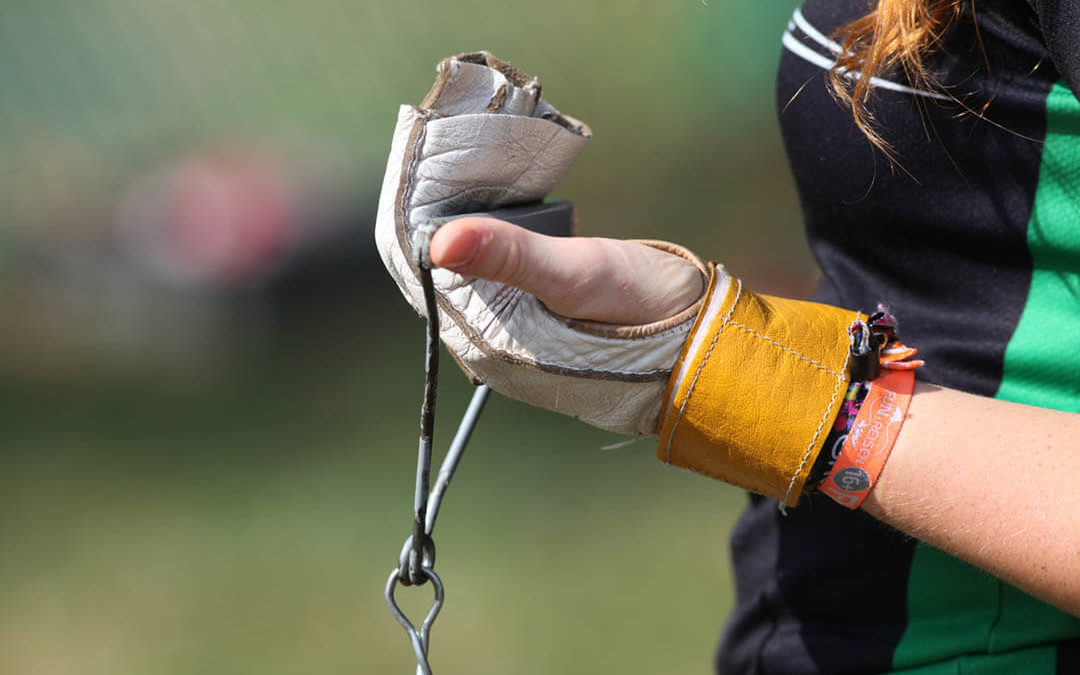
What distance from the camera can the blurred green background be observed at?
2545mm

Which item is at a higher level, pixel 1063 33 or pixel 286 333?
pixel 1063 33

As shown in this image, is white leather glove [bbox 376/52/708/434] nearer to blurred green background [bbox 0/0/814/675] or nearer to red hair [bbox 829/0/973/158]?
red hair [bbox 829/0/973/158]

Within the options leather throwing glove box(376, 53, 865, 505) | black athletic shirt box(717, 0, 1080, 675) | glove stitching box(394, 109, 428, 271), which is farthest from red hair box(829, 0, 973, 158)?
glove stitching box(394, 109, 428, 271)

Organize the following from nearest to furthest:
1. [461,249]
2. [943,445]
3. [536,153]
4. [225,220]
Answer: [461,249] < [943,445] < [536,153] < [225,220]

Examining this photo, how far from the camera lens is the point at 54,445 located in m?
2.83

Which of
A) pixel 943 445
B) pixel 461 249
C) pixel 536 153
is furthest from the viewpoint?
pixel 536 153

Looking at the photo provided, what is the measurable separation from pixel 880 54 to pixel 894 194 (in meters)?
0.15

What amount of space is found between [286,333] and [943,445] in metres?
2.46

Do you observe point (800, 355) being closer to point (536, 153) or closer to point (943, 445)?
point (943, 445)

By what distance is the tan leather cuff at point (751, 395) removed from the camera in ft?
2.55

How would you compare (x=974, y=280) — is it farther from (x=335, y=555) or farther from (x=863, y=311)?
(x=335, y=555)

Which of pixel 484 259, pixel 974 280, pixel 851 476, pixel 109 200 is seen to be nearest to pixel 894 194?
pixel 974 280

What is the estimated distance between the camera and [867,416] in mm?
777

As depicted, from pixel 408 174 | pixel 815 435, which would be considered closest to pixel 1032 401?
pixel 815 435
